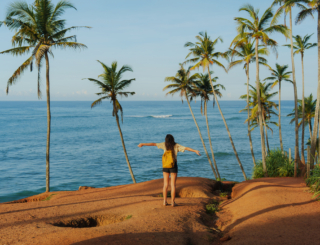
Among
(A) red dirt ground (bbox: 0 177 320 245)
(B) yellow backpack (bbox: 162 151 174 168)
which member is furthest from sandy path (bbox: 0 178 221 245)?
(B) yellow backpack (bbox: 162 151 174 168)

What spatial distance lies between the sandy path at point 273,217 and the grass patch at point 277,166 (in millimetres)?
6057

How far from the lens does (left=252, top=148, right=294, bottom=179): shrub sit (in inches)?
595

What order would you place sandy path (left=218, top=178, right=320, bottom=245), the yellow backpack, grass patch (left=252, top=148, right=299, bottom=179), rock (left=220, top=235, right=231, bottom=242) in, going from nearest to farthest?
1. sandy path (left=218, top=178, right=320, bottom=245)
2. rock (left=220, top=235, right=231, bottom=242)
3. the yellow backpack
4. grass patch (left=252, top=148, right=299, bottom=179)

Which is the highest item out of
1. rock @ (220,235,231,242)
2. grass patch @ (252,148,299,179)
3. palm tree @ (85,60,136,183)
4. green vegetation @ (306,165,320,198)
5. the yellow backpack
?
palm tree @ (85,60,136,183)

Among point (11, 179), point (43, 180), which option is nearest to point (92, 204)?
point (43, 180)

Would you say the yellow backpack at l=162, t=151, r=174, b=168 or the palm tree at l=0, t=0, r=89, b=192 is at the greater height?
the palm tree at l=0, t=0, r=89, b=192

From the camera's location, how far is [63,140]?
52469mm

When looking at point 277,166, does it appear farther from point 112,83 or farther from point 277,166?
point 112,83

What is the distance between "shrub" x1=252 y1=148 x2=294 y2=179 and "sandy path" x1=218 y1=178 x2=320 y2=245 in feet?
19.9

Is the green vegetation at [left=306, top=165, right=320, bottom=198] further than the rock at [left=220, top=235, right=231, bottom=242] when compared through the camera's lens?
Yes

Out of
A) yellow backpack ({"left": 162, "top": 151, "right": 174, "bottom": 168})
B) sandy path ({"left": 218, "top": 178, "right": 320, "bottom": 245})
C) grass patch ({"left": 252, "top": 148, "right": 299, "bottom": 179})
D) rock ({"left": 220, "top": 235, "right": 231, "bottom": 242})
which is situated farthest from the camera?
grass patch ({"left": 252, "top": 148, "right": 299, "bottom": 179})

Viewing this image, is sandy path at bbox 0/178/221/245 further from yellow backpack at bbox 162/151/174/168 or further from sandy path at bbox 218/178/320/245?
yellow backpack at bbox 162/151/174/168

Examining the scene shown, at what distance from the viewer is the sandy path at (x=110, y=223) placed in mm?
5328

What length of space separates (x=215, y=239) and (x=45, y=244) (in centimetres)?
367
